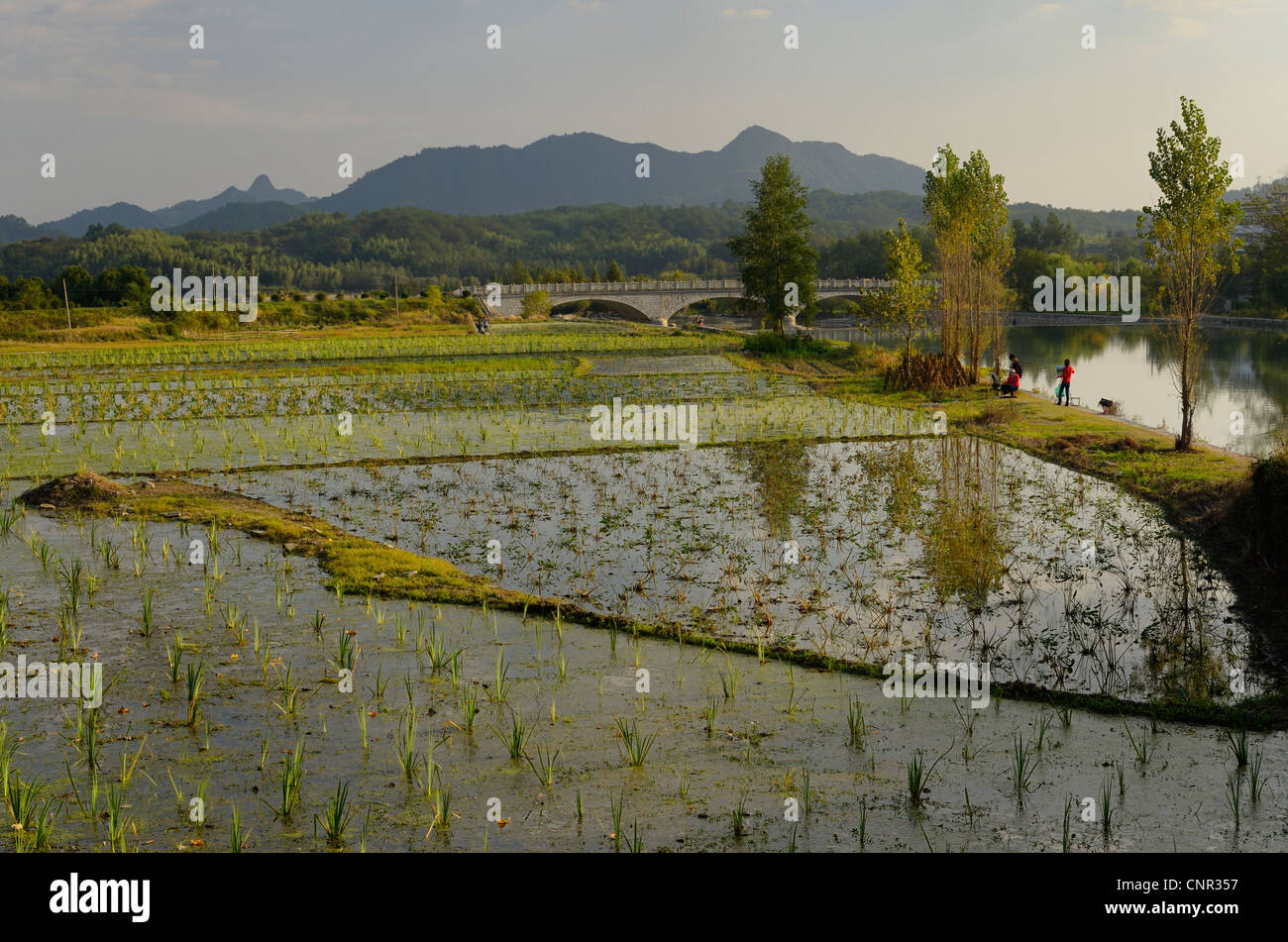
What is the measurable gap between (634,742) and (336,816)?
2.59 m

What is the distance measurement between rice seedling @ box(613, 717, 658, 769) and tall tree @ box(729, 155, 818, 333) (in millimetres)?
41971

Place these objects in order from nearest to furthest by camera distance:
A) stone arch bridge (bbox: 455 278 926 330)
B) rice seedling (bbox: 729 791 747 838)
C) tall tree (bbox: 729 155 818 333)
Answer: rice seedling (bbox: 729 791 747 838) → tall tree (bbox: 729 155 818 333) → stone arch bridge (bbox: 455 278 926 330)

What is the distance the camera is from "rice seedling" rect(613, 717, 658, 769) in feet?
26.8

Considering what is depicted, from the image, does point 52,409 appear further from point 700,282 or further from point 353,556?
point 700,282

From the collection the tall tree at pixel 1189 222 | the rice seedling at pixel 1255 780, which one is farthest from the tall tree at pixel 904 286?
the rice seedling at pixel 1255 780

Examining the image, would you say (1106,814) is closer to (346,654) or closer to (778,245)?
(346,654)

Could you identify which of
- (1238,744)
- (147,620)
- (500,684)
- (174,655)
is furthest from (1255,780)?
(147,620)

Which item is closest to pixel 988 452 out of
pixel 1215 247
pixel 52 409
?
pixel 1215 247

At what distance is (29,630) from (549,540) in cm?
673

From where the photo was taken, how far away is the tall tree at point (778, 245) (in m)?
49.7

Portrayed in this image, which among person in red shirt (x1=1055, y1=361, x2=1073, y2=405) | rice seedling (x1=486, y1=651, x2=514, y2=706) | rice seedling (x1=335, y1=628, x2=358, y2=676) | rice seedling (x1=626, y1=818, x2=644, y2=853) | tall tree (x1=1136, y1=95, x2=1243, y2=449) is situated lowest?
rice seedling (x1=626, y1=818, x2=644, y2=853)

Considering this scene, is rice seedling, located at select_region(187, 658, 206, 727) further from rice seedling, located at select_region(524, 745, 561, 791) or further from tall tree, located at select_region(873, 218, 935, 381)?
tall tree, located at select_region(873, 218, 935, 381)

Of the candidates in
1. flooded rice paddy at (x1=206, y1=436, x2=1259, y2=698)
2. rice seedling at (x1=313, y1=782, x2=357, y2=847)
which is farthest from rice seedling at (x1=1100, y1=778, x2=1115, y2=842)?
rice seedling at (x1=313, y1=782, x2=357, y2=847)
